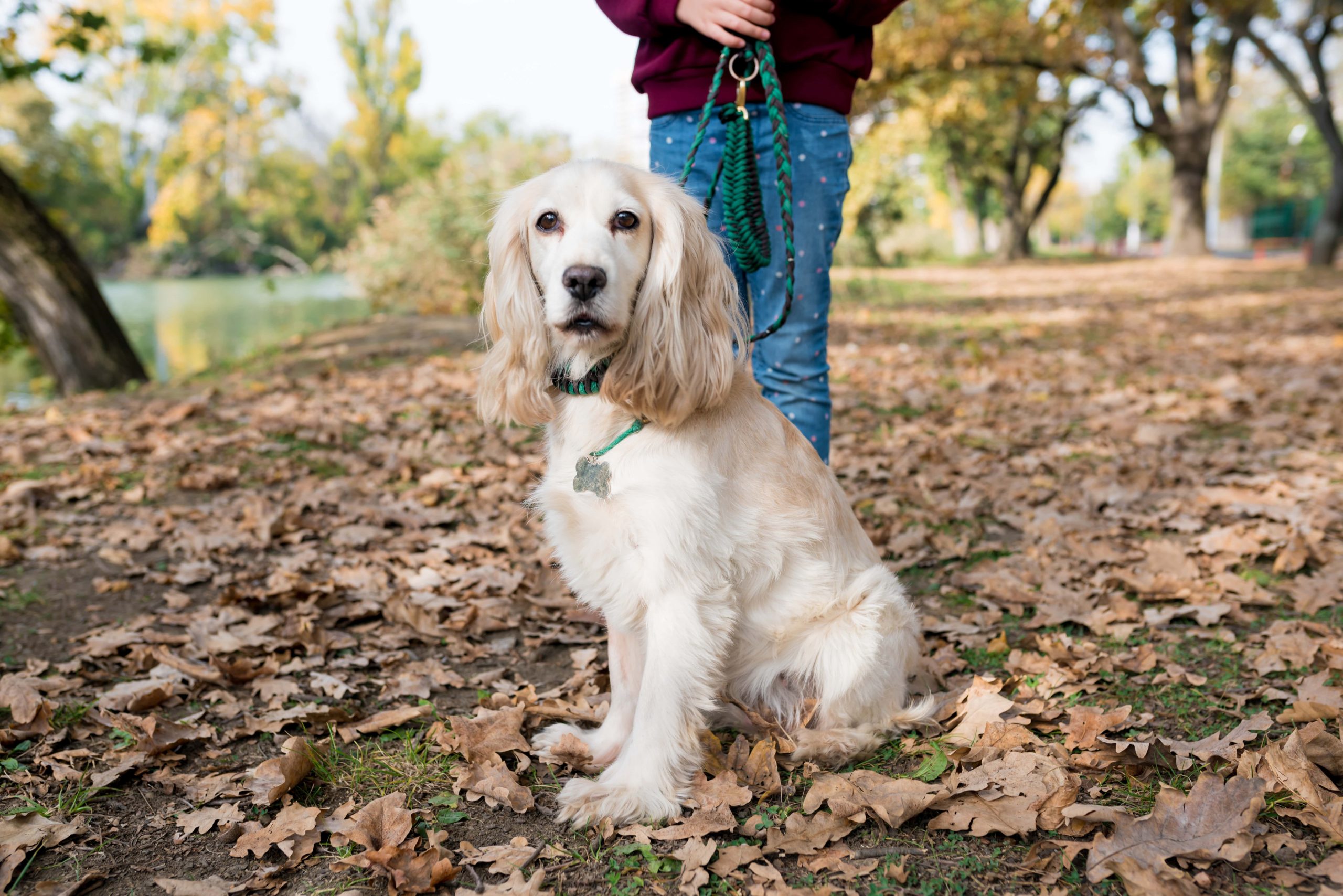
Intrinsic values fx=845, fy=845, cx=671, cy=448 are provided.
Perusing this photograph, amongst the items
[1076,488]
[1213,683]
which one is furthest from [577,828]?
[1076,488]

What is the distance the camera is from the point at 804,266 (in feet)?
10.5

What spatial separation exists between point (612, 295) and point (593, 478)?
0.51m

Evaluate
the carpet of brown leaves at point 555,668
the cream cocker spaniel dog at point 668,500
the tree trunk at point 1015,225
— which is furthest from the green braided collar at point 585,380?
the tree trunk at point 1015,225

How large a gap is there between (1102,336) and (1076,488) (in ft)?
22.6

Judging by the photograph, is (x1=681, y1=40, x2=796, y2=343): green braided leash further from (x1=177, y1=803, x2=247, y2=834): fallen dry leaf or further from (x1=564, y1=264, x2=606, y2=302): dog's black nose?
(x1=177, y1=803, x2=247, y2=834): fallen dry leaf

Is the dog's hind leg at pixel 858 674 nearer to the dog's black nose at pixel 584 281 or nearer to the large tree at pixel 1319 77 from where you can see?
the dog's black nose at pixel 584 281

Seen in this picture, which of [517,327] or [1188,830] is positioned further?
[517,327]

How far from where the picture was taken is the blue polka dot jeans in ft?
10.2

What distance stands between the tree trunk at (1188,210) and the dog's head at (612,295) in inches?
987

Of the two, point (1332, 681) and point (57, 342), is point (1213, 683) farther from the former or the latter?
point (57, 342)

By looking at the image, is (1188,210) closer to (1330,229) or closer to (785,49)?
(1330,229)

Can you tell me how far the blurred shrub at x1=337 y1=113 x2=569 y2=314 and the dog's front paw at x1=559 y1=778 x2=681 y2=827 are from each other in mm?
11500

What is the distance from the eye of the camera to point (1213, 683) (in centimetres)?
289

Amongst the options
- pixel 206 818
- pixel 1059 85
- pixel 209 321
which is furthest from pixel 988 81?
pixel 206 818
